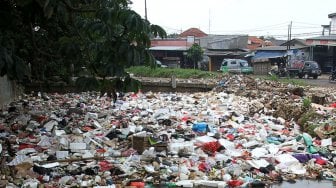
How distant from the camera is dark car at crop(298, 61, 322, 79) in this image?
83.9 ft

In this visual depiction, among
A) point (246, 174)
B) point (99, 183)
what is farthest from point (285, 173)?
point (99, 183)

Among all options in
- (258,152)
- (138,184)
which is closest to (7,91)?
(138,184)

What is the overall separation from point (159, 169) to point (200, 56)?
2996 centimetres

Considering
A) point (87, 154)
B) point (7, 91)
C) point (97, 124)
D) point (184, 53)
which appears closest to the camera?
point (87, 154)

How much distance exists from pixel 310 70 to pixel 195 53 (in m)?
11.3

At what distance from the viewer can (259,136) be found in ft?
24.4

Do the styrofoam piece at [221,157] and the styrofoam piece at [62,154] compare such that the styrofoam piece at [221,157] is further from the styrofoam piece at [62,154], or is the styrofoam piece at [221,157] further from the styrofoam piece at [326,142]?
the styrofoam piece at [62,154]

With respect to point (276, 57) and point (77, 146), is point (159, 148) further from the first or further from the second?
point (276, 57)

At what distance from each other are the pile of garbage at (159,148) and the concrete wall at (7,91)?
61cm

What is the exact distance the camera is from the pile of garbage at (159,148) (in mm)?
5223

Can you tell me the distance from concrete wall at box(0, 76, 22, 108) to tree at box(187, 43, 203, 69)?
22.8 metres

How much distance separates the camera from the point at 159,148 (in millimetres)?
6191

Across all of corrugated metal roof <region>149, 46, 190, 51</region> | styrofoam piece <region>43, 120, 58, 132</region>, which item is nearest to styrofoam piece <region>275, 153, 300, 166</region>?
styrofoam piece <region>43, 120, 58, 132</region>

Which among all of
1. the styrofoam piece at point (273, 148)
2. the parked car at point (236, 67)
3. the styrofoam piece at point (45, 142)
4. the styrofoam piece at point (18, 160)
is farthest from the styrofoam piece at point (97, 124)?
the parked car at point (236, 67)
